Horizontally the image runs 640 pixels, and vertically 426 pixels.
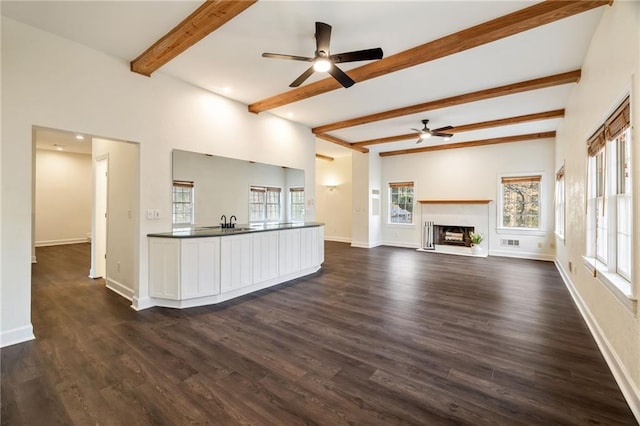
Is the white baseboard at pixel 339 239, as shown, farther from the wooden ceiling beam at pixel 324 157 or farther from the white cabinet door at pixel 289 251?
the white cabinet door at pixel 289 251

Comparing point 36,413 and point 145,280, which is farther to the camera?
point 145,280

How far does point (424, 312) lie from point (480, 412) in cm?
168

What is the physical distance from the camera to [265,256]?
173 inches

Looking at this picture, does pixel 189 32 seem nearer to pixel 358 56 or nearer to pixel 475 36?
pixel 358 56

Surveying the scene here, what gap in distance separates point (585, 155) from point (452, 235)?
4.96 meters

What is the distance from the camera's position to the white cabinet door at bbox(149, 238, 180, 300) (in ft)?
11.5

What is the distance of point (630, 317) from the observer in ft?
6.40

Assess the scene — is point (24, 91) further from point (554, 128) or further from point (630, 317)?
point (554, 128)

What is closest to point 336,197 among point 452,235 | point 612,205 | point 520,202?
point 452,235

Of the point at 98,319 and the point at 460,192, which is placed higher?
the point at 460,192

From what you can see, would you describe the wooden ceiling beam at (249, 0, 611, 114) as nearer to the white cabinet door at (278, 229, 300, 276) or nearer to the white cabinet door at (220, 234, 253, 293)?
the white cabinet door at (278, 229, 300, 276)

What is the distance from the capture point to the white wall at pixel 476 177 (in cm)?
687

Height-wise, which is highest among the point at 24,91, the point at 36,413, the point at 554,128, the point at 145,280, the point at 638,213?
the point at 554,128

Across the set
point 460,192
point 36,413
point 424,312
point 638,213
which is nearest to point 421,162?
point 460,192
